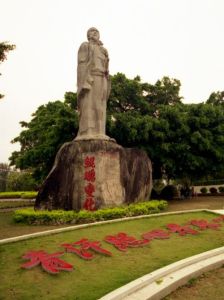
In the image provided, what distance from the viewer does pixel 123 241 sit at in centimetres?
745

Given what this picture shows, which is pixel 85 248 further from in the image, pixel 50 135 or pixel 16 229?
pixel 50 135

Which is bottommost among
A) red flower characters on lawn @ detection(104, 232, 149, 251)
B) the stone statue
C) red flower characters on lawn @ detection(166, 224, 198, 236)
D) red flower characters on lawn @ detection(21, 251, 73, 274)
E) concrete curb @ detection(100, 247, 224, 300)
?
concrete curb @ detection(100, 247, 224, 300)

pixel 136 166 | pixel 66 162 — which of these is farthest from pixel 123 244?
pixel 136 166

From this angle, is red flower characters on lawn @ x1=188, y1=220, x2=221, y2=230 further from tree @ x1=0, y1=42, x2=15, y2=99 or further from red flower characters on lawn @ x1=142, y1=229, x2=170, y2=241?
tree @ x1=0, y1=42, x2=15, y2=99

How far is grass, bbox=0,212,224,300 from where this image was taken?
4.98 m

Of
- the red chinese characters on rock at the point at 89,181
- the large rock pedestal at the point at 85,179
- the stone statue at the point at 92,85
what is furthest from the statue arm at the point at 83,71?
the red chinese characters on rock at the point at 89,181

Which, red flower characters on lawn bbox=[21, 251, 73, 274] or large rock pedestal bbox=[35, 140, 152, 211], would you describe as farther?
large rock pedestal bbox=[35, 140, 152, 211]

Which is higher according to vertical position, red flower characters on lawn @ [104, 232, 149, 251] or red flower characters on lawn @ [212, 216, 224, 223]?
red flower characters on lawn @ [212, 216, 224, 223]

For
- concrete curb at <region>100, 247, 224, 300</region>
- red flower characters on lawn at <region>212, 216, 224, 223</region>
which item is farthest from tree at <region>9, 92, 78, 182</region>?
concrete curb at <region>100, 247, 224, 300</region>

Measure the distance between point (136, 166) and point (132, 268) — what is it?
722cm

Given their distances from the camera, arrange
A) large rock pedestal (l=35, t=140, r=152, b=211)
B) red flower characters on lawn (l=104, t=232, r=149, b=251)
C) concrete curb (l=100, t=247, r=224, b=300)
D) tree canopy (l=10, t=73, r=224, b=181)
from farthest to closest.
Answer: tree canopy (l=10, t=73, r=224, b=181)
large rock pedestal (l=35, t=140, r=152, b=211)
red flower characters on lawn (l=104, t=232, r=149, b=251)
concrete curb (l=100, t=247, r=224, b=300)

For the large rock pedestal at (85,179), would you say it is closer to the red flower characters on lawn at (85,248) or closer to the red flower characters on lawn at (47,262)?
the red flower characters on lawn at (85,248)

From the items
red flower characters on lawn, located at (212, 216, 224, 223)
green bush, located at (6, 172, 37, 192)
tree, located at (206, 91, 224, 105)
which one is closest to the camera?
red flower characters on lawn, located at (212, 216, 224, 223)

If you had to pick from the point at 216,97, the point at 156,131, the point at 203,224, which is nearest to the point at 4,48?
the point at 203,224
